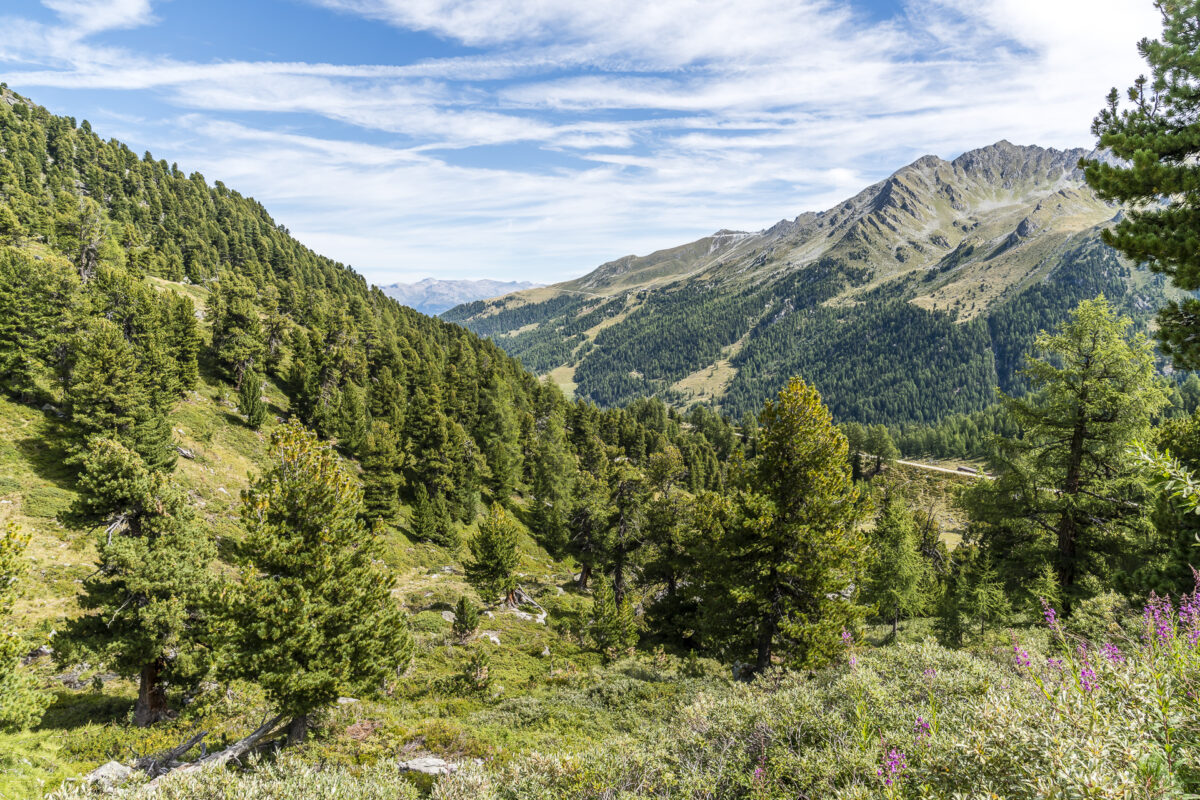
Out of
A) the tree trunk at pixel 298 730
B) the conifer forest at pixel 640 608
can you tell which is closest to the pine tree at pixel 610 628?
the conifer forest at pixel 640 608

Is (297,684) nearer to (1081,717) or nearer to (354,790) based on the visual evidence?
(354,790)

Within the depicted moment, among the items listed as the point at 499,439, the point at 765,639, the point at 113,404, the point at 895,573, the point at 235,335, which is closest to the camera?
the point at 765,639

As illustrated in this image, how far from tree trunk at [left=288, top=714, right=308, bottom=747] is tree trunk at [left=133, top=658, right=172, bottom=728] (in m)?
7.73

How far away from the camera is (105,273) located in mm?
56625

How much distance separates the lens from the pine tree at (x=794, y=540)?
17.4m

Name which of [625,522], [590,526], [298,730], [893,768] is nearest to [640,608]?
[625,522]

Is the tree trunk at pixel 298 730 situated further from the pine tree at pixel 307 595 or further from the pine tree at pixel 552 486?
the pine tree at pixel 552 486

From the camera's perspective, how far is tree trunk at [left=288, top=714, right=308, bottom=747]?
15.7 metres

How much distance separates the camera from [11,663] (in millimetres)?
12227

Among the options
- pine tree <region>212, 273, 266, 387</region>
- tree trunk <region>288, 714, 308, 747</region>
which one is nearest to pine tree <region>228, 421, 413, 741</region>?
tree trunk <region>288, 714, 308, 747</region>

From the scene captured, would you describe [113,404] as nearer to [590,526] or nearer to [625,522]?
[590,526]

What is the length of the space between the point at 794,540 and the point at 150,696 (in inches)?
994

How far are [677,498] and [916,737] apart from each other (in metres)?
32.1

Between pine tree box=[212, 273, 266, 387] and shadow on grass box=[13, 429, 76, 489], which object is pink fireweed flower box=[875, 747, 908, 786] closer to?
shadow on grass box=[13, 429, 76, 489]
